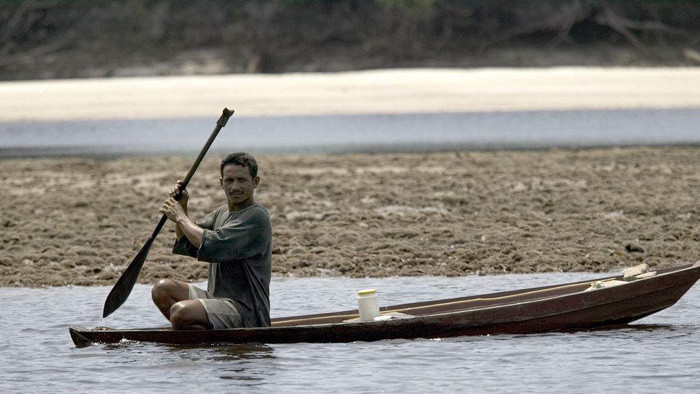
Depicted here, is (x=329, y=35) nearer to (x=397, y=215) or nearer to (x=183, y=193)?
(x=397, y=215)

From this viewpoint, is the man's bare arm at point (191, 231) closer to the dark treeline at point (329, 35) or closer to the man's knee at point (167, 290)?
the man's knee at point (167, 290)

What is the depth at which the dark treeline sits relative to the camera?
38.1 m

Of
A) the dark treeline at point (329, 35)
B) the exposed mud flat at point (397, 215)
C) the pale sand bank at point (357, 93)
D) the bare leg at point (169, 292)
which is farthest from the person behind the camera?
the dark treeline at point (329, 35)

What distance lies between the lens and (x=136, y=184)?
17.2m

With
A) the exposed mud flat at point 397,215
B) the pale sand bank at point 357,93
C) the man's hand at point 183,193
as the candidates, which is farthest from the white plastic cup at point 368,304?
the pale sand bank at point 357,93

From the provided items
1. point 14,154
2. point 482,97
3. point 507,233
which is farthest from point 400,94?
point 507,233

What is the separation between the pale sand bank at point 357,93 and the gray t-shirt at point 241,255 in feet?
74.6

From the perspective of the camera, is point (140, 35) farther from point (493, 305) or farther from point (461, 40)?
point (493, 305)

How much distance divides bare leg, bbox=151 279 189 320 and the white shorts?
0.64 feet

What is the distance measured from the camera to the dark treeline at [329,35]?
38062 mm

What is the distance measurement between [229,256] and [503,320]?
1.91m

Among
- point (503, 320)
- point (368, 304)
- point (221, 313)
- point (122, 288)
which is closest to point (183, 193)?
point (221, 313)

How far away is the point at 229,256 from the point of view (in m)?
7.70

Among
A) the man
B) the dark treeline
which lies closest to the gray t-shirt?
the man
